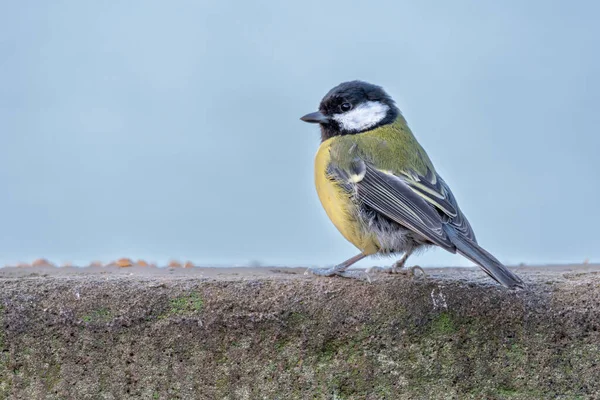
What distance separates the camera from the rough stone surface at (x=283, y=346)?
8.61 ft

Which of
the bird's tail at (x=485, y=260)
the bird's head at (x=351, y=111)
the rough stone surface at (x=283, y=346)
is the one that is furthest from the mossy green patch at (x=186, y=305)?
the bird's head at (x=351, y=111)

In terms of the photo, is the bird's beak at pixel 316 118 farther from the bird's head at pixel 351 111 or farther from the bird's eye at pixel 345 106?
the bird's eye at pixel 345 106

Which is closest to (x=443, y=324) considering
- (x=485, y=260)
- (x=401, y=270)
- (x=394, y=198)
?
(x=485, y=260)

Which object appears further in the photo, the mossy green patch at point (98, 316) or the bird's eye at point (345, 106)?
the bird's eye at point (345, 106)

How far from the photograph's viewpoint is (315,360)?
8.63 feet

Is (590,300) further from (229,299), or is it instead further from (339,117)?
(339,117)

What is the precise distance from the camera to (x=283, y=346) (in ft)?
8.61

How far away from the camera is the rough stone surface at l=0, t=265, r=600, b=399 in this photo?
2625mm

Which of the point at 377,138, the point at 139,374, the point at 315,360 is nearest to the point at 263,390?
the point at 315,360

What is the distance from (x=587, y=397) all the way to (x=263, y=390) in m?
1.19

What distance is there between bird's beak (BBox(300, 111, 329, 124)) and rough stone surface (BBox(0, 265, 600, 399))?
1599 millimetres

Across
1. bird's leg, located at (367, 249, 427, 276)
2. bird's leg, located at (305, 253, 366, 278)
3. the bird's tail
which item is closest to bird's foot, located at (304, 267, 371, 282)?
bird's leg, located at (305, 253, 366, 278)

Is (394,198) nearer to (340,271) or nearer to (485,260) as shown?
(340,271)

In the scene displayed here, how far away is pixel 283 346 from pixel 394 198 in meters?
0.98
